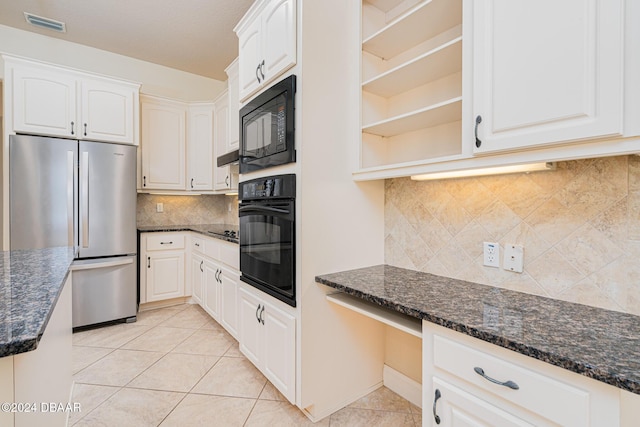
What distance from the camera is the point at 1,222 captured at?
277 cm

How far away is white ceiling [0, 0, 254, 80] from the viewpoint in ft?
8.72

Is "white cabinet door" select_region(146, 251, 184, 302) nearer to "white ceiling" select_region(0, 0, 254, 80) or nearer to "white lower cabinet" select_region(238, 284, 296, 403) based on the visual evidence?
"white lower cabinet" select_region(238, 284, 296, 403)

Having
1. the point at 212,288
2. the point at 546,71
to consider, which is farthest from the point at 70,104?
the point at 546,71

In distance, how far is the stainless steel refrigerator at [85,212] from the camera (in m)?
2.60

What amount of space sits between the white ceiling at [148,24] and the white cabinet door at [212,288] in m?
2.30

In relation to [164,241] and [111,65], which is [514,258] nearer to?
[164,241]

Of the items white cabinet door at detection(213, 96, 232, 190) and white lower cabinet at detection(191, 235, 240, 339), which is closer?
white lower cabinet at detection(191, 235, 240, 339)

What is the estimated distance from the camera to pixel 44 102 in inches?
107

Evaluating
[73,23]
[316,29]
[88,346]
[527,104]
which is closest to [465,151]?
[527,104]

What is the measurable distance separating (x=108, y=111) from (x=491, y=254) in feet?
11.5

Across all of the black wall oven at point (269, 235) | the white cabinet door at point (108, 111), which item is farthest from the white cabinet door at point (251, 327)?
the white cabinet door at point (108, 111)

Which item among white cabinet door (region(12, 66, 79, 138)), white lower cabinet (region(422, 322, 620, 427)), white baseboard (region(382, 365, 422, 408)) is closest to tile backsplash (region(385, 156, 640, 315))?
white lower cabinet (region(422, 322, 620, 427))

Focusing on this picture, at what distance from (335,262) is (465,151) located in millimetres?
881

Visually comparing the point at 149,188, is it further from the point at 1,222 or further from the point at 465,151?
the point at 465,151
